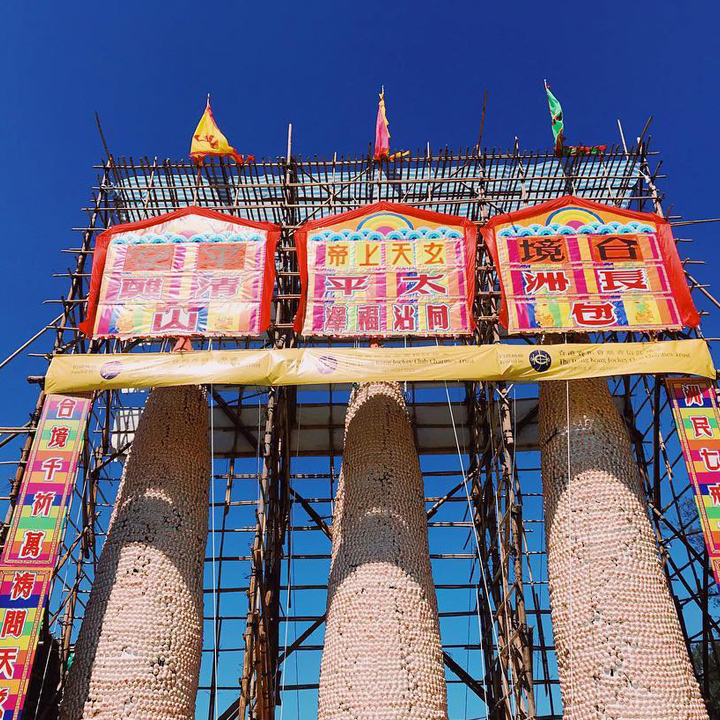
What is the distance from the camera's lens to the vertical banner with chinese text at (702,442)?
371 inches

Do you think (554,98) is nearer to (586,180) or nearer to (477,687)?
(586,180)

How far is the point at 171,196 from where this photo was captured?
14.3 metres

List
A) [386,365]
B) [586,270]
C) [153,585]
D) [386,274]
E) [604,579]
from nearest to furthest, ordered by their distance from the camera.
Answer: [604,579] → [153,585] → [386,365] → [586,270] → [386,274]

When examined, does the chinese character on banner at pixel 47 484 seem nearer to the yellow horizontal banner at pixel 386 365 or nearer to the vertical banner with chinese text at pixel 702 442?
the yellow horizontal banner at pixel 386 365

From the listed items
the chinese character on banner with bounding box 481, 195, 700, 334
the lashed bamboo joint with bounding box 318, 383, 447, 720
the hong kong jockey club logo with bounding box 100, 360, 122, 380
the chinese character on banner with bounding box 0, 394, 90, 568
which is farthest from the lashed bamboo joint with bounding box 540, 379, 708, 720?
the chinese character on banner with bounding box 0, 394, 90, 568

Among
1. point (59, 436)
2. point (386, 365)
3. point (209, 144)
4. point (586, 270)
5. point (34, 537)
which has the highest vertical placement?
point (209, 144)

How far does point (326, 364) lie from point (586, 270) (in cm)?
465

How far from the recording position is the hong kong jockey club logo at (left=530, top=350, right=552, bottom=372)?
10242mm

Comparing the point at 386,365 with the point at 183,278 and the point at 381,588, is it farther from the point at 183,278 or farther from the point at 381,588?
the point at 183,278

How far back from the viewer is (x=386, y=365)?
1022 centimetres

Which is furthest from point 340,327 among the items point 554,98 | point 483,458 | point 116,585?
point 554,98

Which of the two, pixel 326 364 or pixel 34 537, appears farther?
pixel 326 364

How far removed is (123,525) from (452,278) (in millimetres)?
6349

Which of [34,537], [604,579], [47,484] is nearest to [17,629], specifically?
[34,537]
